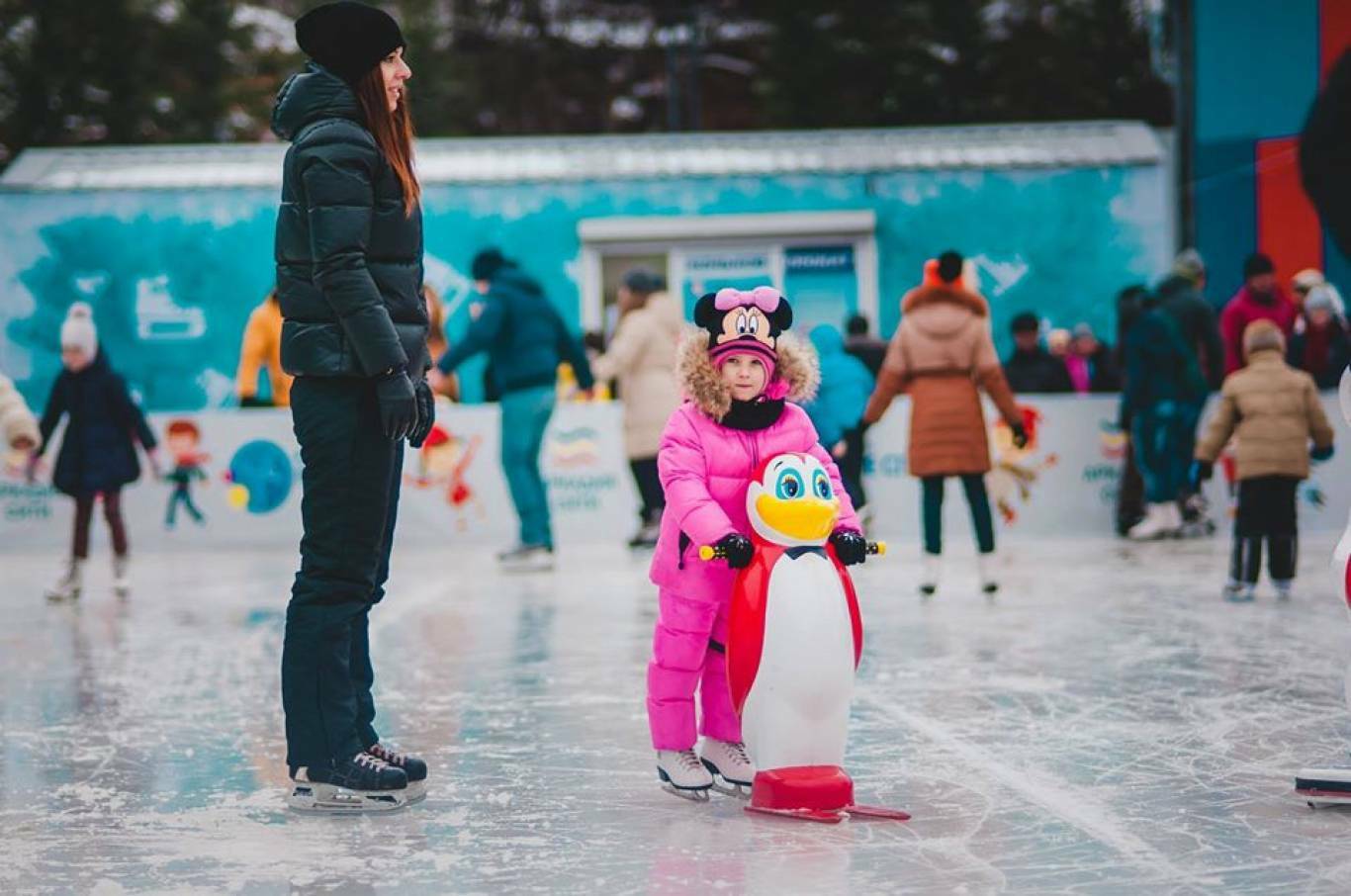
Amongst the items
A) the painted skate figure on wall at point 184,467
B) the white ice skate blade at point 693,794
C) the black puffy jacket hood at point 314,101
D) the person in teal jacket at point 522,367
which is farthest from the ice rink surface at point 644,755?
the painted skate figure on wall at point 184,467

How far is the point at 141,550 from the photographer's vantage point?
1353 cm

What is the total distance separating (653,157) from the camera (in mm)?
19234

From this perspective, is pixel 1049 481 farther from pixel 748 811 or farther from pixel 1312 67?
pixel 748 811

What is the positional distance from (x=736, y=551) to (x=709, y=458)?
38cm

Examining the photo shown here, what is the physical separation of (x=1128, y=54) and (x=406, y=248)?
35.2m

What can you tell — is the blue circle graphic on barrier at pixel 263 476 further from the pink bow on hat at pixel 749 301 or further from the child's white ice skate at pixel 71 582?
the pink bow on hat at pixel 749 301

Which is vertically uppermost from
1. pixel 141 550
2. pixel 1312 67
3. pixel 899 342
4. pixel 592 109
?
pixel 592 109

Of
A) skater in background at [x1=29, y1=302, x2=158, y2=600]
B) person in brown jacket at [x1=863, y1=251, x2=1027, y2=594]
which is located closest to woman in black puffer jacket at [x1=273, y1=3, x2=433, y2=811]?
person in brown jacket at [x1=863, y1=251, x2=1027, y2=594]

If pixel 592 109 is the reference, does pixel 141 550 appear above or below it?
below

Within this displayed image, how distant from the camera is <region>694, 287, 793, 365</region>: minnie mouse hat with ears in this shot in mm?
4609

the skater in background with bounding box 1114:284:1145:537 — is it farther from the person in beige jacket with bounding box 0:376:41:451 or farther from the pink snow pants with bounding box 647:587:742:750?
the pink snow pants with bounding box 647:587:742:750

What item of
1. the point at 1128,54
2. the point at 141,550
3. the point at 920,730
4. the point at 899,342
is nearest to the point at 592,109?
the point at 1128,54

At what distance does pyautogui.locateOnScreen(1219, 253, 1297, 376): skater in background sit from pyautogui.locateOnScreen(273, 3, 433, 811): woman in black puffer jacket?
967cm

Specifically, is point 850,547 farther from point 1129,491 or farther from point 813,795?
point 1129,491
